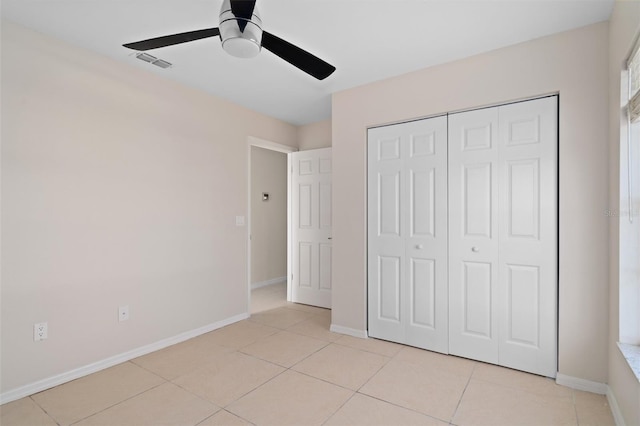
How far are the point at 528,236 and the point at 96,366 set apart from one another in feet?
11.7

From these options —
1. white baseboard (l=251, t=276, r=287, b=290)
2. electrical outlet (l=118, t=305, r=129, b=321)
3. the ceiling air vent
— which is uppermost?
the ceiling air vent

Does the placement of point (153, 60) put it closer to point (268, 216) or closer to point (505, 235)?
point (505, 235)

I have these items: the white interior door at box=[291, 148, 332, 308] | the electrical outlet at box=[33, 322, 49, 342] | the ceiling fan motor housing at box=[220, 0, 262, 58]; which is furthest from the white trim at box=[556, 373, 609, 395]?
the electrical outlet at box=[33, 322, 49, 342]

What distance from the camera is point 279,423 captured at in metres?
1.92

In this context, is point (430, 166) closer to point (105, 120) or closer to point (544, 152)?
point (544, 152)

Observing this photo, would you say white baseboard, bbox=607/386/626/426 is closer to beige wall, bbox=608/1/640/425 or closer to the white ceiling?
beige wall, bbox=608/1/640/425

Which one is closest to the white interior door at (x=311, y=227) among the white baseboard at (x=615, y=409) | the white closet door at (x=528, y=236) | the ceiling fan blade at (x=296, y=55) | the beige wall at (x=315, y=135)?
the beige wall at (x=315, y=135)

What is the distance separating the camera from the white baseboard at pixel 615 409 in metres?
1.83

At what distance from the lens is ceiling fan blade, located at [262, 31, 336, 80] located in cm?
172

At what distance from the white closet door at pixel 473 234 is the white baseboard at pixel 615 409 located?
2.27ft

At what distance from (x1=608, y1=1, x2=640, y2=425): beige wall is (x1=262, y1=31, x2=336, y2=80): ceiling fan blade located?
5.25 feet

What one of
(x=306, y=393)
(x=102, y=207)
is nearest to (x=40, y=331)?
(x=102, y=207)

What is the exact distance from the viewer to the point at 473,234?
272 centimetres

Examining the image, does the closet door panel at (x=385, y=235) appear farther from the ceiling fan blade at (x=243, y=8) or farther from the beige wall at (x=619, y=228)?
the ceiling fan blade at (x=243, y=8)
